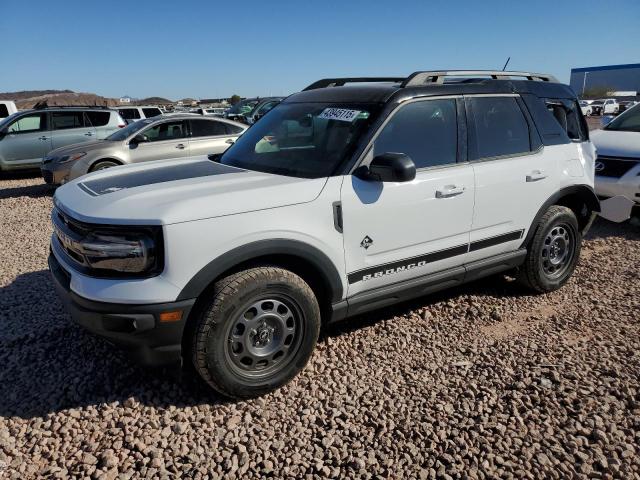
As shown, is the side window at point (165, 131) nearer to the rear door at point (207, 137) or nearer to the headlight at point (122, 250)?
the rear door at point (207, 137)

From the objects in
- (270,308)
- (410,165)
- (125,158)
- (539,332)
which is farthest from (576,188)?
(125,158)

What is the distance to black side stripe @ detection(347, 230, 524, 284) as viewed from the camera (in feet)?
10.5

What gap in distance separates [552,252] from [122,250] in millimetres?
3711

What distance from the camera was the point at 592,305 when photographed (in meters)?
4.25

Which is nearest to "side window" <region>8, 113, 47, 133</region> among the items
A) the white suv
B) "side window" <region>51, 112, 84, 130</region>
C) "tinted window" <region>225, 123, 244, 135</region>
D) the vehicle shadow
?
"side window" <region>51, 112, 84, 130</region>

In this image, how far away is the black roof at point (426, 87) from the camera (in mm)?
3434

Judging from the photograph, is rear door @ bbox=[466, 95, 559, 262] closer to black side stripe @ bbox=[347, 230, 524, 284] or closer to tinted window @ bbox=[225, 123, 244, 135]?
black side stripe @ bbox=[347, 230, 524, 284]

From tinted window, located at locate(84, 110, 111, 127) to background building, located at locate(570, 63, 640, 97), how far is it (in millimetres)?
87312

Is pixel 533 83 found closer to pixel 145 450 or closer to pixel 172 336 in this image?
pixel 172 336

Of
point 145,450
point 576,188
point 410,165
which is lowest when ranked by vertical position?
point 145,450

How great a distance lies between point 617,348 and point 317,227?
7.91 ft

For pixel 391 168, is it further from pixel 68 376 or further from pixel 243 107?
pixel 243 107

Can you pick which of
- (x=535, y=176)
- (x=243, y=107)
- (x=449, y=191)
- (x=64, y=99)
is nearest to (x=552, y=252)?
(x=535, y=176)

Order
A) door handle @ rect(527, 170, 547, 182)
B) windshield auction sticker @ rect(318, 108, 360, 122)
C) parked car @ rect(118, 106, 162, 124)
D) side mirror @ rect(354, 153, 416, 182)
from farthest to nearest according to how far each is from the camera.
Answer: parked car @ rect(118, 106, 162, 124) → door handle @ rect(527, 170, 547, 182) → windshield auction sticker @ rect(318, 108, 360, 122) → side mirror @ rect(354, 153, 416, 182)
